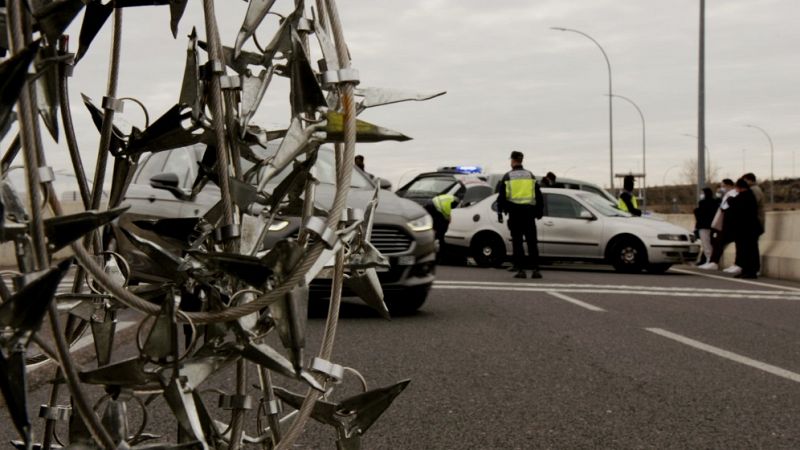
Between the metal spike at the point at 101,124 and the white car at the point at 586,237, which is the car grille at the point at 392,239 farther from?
the white car at the point at 586,237

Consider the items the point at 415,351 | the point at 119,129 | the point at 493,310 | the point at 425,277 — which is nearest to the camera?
the point at 119,129

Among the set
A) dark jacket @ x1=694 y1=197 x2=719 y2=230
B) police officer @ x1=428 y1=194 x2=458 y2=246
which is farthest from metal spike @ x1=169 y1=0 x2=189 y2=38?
dark jacket @ x1=694 y1=197 x2=719 y2=230

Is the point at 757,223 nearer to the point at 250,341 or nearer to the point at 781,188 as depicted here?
the point at 250,341

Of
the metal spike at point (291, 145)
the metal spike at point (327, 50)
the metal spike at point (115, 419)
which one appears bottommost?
the metal spike at point (115, 419)

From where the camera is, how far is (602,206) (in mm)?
19500

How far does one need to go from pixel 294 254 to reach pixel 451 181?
838 inches

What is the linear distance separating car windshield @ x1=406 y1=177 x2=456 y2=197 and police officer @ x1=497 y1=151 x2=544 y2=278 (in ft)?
19.2

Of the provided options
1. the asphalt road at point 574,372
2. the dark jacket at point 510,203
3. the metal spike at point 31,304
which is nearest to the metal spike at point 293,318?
the metal spike at point 31,304

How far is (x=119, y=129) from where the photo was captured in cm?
172

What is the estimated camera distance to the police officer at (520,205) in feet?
52.0

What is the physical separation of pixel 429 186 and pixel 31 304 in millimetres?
21354

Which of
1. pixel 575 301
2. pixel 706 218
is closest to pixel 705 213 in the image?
pixel 706 218

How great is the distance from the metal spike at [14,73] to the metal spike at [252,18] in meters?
0.58

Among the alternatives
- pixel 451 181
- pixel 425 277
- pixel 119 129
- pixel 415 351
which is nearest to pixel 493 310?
pixel 425 277
